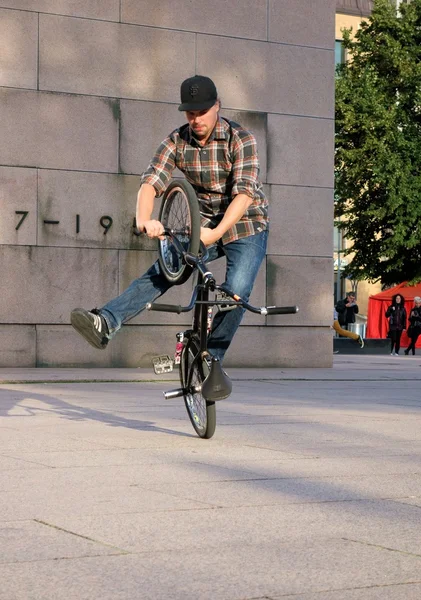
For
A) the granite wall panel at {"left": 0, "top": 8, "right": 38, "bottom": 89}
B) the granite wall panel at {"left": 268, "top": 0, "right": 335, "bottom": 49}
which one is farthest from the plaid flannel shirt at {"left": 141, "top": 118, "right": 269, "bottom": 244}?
the granite wall panel at {"left": 268, "top": 0, "right": 335, "bottom": 49}

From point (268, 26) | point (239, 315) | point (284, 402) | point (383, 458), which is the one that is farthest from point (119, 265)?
point (383, 458)

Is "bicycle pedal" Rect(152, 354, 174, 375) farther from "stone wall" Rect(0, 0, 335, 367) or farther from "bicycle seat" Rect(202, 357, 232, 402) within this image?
"stone wall" Rect(0, 0, 335, 367)

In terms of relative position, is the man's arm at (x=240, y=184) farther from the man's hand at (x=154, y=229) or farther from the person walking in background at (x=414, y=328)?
the person walking in background at (x=414, y=328)

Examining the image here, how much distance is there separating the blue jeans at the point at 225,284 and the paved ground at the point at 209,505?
0.66 metres

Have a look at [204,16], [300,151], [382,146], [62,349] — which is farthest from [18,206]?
[382,146]

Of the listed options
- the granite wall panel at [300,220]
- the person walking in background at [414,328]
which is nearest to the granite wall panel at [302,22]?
the granite wall panel at [300,220]

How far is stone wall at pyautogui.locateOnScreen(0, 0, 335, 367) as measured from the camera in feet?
50.1

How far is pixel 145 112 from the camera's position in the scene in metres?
16.0

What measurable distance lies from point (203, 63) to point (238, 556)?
13.5 metres

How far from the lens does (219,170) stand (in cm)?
684

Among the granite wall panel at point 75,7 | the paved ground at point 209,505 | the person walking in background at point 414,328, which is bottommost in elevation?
the person walking in background at point 414,328

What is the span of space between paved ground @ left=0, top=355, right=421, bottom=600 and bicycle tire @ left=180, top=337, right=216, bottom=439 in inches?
4.5

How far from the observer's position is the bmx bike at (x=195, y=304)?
6.39 m

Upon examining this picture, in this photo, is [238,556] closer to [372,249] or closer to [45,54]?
[45,54]
